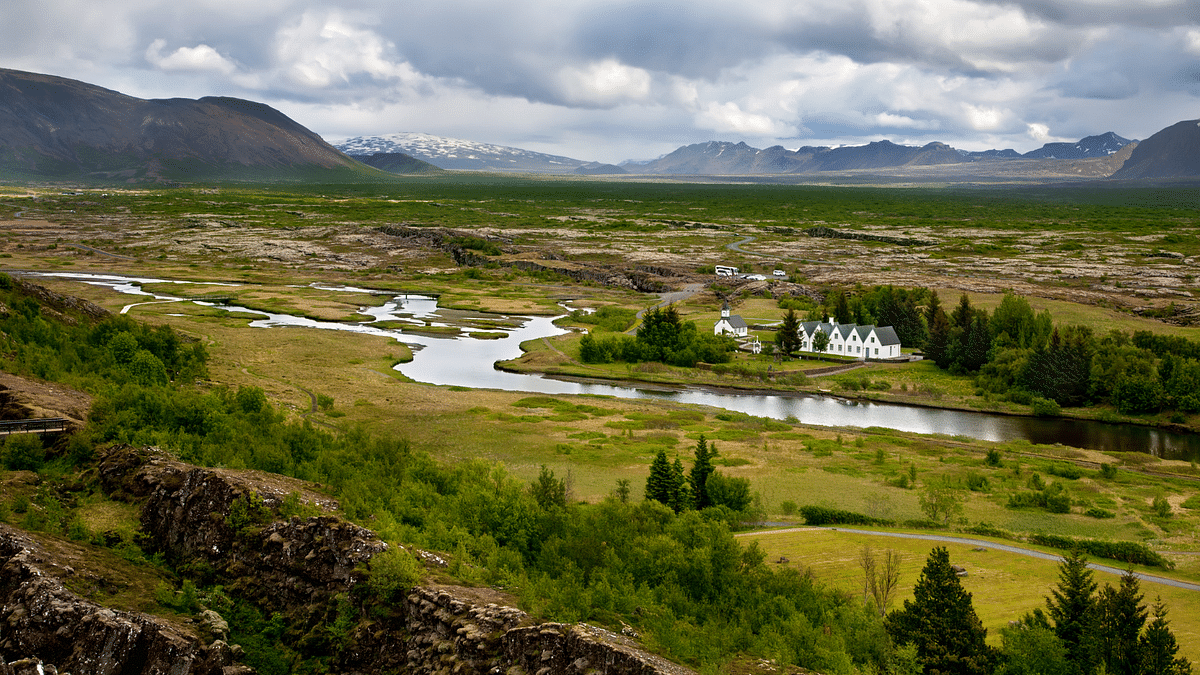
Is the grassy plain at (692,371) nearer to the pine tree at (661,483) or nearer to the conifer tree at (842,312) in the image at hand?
the pine tree at (661,483)

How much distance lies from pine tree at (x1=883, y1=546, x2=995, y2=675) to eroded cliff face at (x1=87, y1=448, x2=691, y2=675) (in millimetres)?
12752

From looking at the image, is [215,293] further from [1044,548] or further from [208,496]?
[1044,548]

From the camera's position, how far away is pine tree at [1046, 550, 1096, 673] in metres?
28.3

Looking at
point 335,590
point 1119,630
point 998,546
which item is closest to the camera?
point 335,590

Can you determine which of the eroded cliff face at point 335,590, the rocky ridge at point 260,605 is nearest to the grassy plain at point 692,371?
the eroded cliff face at point 335,590

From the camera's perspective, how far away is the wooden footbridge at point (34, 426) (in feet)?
100

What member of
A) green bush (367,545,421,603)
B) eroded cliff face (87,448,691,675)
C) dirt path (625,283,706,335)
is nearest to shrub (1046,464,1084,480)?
eroded cliff face (87,448,691,675)

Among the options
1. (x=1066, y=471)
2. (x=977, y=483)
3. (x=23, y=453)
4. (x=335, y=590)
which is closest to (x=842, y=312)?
(x=1066, y=471)

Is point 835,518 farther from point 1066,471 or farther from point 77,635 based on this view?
point 77,635

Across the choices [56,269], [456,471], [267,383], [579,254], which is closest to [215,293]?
[56,269]

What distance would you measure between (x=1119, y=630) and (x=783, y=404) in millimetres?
53338

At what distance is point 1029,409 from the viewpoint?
79.4 m

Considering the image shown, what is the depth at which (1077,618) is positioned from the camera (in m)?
30.4

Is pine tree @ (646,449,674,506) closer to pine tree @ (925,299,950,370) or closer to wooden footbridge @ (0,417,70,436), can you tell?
wooden footbridge @ (0,417,70,436)
